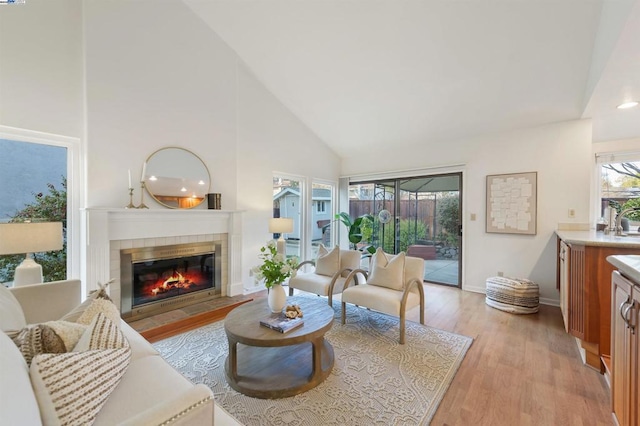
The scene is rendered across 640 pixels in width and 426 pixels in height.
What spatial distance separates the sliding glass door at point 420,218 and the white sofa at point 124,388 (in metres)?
4.46

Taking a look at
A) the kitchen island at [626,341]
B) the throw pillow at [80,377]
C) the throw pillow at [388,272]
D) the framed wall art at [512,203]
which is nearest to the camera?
the throw pillow at [80,377]

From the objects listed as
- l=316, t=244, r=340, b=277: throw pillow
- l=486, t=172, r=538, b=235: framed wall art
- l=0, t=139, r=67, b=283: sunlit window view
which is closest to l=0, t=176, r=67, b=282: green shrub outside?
l=0, t=139, r=67, b=283: sunlit window view

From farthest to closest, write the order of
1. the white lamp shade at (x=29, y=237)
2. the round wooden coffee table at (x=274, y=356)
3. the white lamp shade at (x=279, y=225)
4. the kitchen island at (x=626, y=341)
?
the white lamp shade at (x=279, y=225)
the white lamp shade at (x=29, y=237)
the round wooden coffee table at (x=274, y=356)
the kitchen island at (x=626, y=341)

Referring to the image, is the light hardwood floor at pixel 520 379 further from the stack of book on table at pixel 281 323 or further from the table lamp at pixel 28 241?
the table lamp at pixel 28 241

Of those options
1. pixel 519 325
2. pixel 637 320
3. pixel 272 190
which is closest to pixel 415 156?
pixel 272 190

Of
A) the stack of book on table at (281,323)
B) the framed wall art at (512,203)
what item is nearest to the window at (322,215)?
the framed wall art at (512,203)

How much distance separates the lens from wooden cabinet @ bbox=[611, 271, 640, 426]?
1157 mm

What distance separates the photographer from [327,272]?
375 centimetres

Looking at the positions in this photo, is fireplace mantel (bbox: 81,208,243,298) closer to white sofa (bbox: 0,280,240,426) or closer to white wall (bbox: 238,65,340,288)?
white wall (bbox: 238,65,340,288)

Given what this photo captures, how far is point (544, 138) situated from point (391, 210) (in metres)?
2.59

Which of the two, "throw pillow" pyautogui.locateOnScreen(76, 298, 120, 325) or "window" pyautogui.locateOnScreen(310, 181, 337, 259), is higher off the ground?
"window" pyautogui.locateOnScreen(310, 181, 337, 259)

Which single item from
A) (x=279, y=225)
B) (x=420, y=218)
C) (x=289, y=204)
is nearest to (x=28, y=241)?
(x=279, y=225)

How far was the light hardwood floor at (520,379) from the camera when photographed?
1.75 m

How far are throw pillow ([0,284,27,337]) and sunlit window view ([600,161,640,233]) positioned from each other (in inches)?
217
